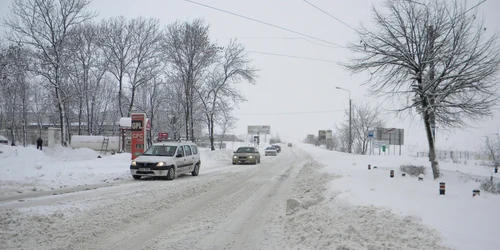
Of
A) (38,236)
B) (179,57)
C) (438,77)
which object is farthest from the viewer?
(179,57)

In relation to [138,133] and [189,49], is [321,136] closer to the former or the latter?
[189,49]

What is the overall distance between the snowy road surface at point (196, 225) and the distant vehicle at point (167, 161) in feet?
15.2

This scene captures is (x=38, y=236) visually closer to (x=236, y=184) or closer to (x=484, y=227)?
(x=484, y=227)

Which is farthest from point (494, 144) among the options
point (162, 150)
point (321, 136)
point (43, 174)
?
point (321, 136)

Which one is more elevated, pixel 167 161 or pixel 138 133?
pixel 138 133

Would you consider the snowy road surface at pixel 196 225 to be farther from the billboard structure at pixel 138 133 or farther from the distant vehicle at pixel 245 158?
the distant vehicle at pixel 245 158

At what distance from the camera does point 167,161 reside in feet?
49.3

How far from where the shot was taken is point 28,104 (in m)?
53.0

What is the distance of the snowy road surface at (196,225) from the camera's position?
539 cm

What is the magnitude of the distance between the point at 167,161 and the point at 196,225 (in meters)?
8.40

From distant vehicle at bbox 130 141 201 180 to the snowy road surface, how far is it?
15.2 ft

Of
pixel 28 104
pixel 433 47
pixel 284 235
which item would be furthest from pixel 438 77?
pixel 28 104

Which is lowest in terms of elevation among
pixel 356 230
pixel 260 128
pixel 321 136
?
pixel 356 230

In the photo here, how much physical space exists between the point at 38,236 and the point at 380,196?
23.8ft
